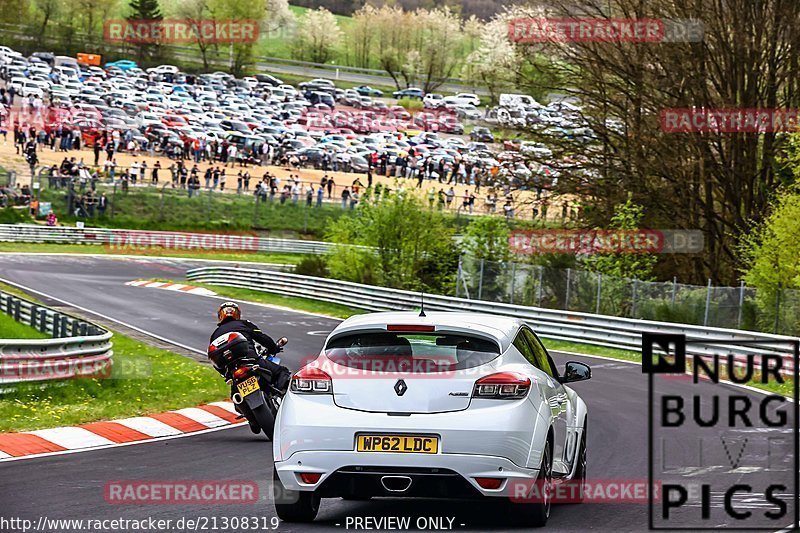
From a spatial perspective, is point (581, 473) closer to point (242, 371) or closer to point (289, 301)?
point (242, 371)

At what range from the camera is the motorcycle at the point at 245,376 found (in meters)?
12.7

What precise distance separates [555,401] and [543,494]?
3.06 ft

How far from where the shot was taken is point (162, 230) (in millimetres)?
59625

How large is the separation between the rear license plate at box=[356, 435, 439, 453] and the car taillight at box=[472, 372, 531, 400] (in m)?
0.45

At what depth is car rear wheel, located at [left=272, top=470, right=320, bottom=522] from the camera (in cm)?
838

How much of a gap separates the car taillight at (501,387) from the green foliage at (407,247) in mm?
28702

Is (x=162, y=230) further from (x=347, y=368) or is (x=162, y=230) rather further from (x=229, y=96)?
(x=347, y=368)

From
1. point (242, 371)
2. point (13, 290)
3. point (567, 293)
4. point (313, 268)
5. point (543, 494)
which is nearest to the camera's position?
Answer: point (543, 494)

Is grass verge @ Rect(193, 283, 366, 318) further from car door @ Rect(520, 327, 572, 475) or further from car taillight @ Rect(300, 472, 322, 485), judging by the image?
car taillight @ Rect(300, 472, 322, 485)

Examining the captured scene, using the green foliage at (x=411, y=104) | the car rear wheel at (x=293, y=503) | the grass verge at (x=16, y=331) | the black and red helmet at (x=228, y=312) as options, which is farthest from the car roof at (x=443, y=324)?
the green foliage at (x=411, y=104)

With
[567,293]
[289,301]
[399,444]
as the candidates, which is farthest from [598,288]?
[399,444]

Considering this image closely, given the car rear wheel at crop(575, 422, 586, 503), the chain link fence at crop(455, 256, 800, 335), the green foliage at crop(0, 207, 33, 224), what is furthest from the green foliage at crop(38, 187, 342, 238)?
Answer: the car rear wheel at crop(575, 422, 586, 503)

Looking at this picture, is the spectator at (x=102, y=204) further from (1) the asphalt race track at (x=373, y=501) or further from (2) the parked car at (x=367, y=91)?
(2) the parked car at (x=367, y=91)

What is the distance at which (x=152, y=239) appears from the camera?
5816 centimetres
